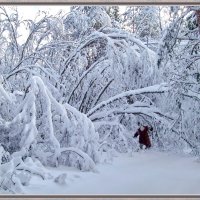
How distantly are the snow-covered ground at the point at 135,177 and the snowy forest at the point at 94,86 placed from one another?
0.05m

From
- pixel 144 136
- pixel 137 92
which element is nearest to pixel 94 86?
pixel 137 92

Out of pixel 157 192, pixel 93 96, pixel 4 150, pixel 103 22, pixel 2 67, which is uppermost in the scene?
pixel 103 22

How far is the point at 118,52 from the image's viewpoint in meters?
3.99

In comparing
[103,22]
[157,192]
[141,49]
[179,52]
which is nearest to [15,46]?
[103,22]

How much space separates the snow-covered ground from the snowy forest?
5 cm

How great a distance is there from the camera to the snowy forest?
12.6ft

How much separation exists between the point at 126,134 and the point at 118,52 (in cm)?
63

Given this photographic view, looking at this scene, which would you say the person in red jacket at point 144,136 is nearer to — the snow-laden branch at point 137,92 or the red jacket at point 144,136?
the red jacket at point 144,136

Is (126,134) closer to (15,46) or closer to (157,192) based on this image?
(157,192)

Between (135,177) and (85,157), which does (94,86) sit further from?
(135,177)

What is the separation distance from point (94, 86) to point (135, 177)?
76 cm

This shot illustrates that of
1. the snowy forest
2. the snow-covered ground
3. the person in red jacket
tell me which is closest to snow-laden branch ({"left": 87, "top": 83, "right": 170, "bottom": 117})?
the snowy forest

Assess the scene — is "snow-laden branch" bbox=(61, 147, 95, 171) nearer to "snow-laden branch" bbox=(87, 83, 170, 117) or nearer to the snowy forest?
the snowy forest

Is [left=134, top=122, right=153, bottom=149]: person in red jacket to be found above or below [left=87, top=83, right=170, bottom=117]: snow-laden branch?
below
